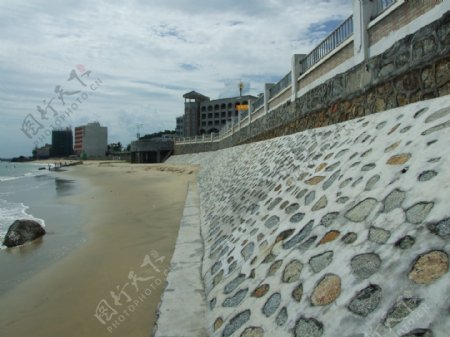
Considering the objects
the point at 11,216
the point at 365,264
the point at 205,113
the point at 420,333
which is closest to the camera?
the point at 420,333

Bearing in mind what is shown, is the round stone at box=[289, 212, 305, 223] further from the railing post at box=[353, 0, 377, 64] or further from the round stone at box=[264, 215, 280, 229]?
the railing post at box=[353, 0, 377, 64]

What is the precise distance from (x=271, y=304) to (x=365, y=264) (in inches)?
36.7

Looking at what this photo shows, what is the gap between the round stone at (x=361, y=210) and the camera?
3.42 m

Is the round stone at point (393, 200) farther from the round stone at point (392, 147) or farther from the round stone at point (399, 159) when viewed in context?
the round stone at point (392, 147)

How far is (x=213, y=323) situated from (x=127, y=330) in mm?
1193

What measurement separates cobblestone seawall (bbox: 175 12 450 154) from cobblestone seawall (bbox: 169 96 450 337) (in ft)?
0.93

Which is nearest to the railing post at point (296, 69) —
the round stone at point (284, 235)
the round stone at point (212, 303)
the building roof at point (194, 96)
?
the round stone at point (284, 235)

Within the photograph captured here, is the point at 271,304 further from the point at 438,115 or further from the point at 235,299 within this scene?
the point at 438,115

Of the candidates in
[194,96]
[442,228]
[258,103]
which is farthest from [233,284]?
[194,96]

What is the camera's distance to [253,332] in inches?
124

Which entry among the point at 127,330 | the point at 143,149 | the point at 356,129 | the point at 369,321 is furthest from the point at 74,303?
the point at 143,149

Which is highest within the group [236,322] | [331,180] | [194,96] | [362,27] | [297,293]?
[194,96]

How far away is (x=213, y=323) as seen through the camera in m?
3.91

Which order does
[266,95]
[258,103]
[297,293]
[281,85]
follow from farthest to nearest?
[258,103] < [266,95] < [281,85] < [297,293]
